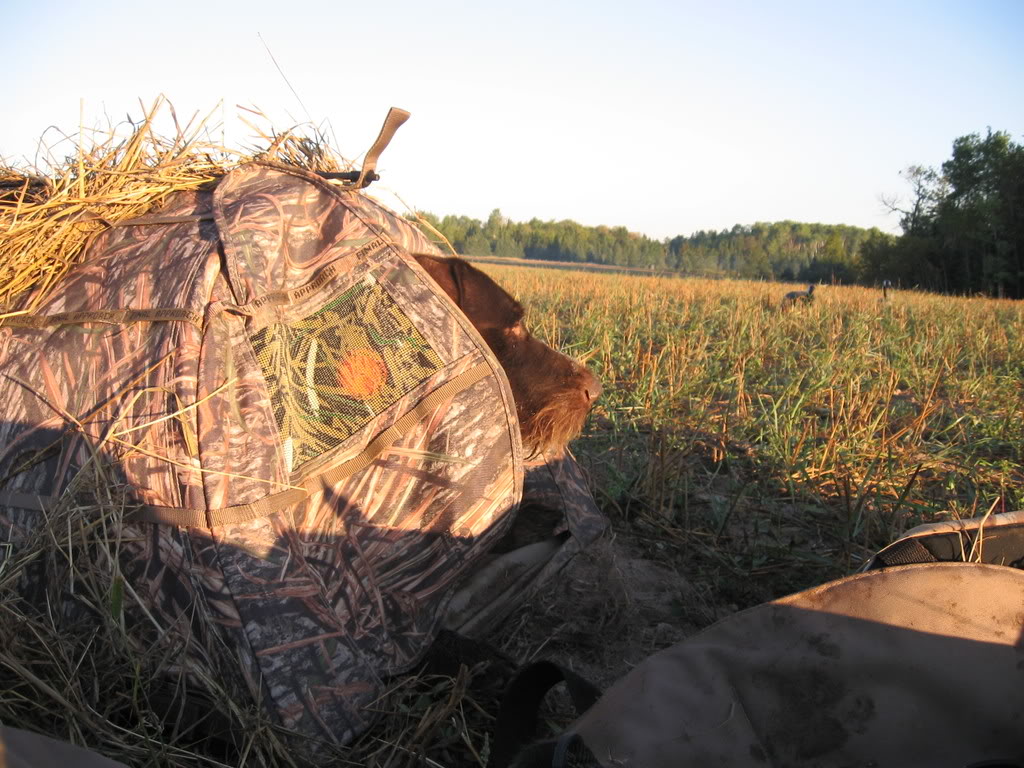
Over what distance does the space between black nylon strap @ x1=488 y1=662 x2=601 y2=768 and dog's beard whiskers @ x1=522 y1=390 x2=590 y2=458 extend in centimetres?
92

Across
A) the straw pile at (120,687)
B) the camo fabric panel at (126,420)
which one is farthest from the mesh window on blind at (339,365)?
the straw pile at (120,687)

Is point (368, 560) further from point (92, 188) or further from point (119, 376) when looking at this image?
point (92, 188)

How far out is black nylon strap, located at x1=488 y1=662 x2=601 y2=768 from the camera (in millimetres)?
1910

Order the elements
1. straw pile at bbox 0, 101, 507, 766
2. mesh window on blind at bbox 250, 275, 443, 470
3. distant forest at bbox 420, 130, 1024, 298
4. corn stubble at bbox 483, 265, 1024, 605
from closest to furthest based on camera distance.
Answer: straw pile at bbox 0, 101, 507, 766 < mesh window on blind at bbox 250, 275, 443, 470 < corn stubble at bbox 483, 265, 1024, 605 < distant forest at bbox 420, 130, 1024, 298

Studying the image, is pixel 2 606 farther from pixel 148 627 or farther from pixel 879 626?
→ pixel 879 626

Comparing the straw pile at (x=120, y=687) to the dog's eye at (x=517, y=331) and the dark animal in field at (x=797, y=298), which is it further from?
the dark animal in field at (x=797, y=298)

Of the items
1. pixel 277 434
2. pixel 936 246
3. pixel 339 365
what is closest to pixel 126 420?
pixel 277 434

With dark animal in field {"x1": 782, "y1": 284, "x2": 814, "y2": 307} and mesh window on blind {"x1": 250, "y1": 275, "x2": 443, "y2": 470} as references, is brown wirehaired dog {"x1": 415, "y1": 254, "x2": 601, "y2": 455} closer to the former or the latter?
mesh window on blind {"x1": 250, "y1": 275, "x2": 443, "y2": 470}

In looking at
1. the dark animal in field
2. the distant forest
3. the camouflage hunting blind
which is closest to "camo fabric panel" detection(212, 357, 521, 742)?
the camouflage hunting blind

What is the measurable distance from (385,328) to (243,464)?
0.57 m

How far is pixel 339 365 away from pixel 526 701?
1072 mm

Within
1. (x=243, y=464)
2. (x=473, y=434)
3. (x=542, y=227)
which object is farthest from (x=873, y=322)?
(x=542, y=227)

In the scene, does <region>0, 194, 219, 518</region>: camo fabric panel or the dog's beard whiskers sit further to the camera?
the dog's beard whiskers

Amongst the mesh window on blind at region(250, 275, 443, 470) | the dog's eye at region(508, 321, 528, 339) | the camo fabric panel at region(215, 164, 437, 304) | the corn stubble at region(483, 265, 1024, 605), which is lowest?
the corn stubble at region(483, 265, 1024, 605)
